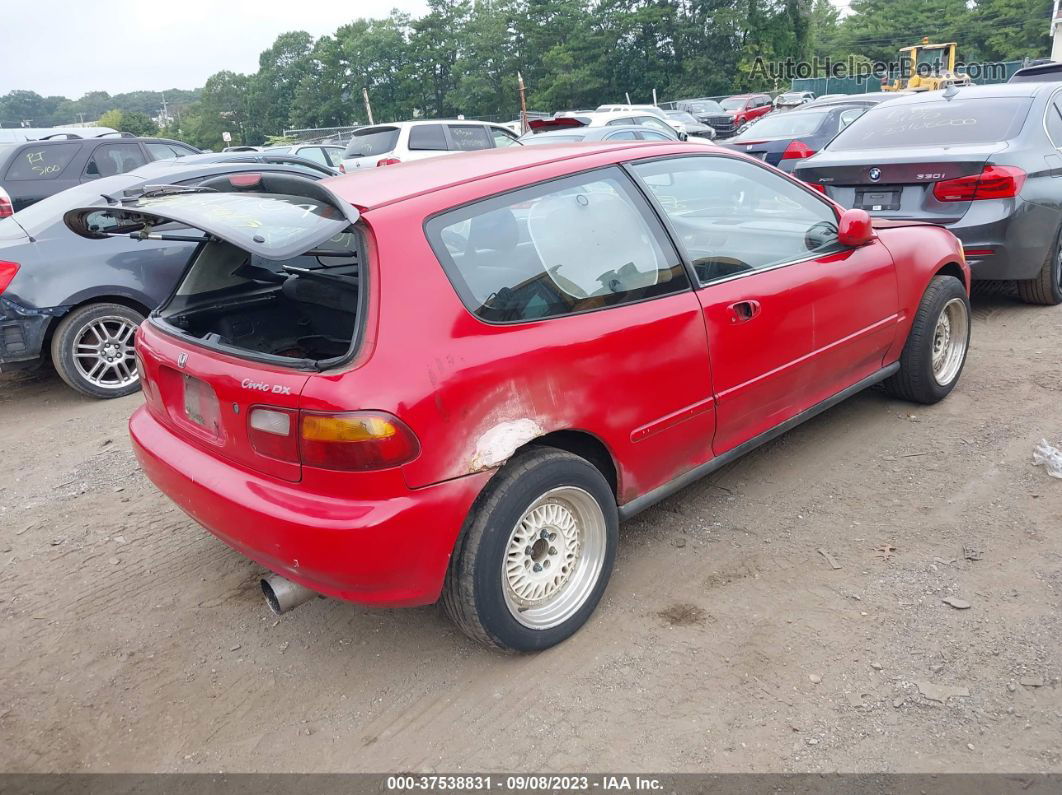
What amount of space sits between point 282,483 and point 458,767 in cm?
102

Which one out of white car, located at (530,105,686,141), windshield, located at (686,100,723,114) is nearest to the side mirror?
white car, located at (530,105,686,141)

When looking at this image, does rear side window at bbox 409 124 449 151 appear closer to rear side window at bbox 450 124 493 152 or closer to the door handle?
rear side window at bbox 450 124 493 152

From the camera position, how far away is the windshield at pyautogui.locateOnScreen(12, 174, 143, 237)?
5910 millimetres

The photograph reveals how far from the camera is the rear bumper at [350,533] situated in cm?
246

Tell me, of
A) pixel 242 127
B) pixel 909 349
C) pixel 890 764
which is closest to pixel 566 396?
pixel 890 764

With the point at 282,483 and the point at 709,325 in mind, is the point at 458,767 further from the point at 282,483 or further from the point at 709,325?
the point at 709,325

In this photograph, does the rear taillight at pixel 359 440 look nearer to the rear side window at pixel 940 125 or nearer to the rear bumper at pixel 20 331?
the rear bumper at pixel 20 331

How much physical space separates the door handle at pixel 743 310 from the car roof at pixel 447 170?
0.73m

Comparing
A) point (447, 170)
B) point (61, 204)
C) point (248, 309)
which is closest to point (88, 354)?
point (61, 204)

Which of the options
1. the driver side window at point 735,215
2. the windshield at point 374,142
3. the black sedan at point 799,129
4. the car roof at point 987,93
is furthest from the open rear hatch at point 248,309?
the windshield at point 374,142

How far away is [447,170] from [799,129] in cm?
1026

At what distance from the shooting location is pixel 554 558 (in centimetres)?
298

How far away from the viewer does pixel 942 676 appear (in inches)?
104

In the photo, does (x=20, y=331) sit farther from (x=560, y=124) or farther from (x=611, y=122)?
(x=560, y=124)
